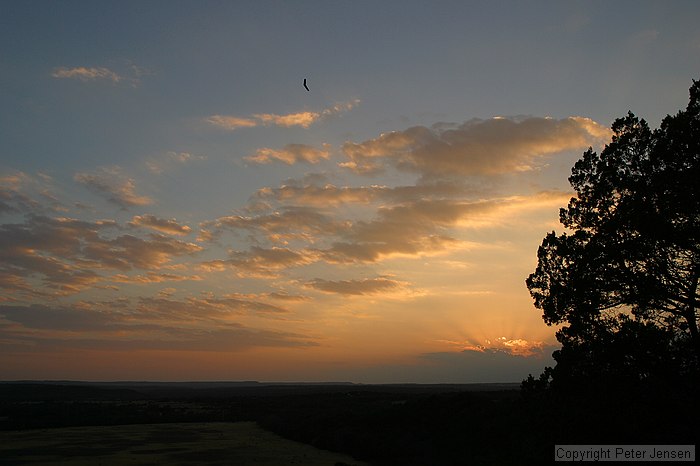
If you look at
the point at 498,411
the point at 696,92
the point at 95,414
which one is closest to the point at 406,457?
the point at 498,411

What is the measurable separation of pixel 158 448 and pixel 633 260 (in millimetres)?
44046

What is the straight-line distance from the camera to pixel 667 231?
17.6 meters

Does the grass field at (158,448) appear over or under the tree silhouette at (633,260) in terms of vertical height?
under

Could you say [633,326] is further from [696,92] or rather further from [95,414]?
[95,414]

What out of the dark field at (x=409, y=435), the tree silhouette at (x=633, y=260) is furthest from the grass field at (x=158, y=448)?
the tree silhouette at (x=633, y=260)

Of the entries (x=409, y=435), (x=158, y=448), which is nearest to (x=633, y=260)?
(x=409, y=435)

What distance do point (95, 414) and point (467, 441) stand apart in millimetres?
80209

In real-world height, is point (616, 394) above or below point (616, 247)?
below

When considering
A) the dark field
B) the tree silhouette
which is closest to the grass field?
the dark field

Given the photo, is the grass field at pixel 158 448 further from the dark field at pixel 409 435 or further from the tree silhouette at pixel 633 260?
the tree silhouette at pixel 633 260

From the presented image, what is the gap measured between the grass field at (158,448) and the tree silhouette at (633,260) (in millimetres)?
23617

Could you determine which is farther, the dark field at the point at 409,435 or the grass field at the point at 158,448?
the grass field at the point at 158,448

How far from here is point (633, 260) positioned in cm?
1909

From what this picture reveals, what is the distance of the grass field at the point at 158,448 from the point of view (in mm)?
39531
